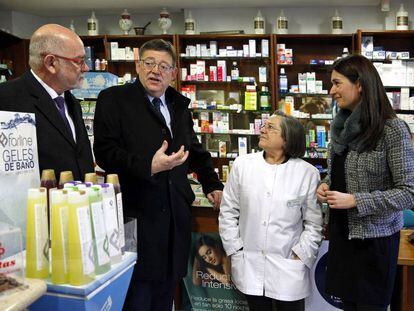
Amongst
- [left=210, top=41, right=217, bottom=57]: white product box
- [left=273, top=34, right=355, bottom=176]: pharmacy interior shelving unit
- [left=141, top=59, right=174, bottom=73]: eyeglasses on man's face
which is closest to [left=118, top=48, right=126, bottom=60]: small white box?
[left=210, top=41, right=217, bottom=57]: white product box

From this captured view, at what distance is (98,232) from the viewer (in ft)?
3.95

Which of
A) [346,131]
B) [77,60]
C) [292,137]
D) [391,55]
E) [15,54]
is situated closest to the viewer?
[77,60]

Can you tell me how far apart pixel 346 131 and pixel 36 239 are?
134cm

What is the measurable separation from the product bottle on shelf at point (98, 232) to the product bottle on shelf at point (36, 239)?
134 mm

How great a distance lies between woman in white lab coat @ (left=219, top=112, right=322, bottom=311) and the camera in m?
2.13

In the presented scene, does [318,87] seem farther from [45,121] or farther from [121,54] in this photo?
[45,121]

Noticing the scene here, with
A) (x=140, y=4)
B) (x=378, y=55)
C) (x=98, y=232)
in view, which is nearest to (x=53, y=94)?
(x=98, y=232)

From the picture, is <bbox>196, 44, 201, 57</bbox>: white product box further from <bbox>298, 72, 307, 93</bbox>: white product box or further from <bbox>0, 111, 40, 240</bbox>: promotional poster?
<bbox>0, 111, 40, 240</bbox>: promotional poster

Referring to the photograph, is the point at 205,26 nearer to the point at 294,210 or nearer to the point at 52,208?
the point at 294,210

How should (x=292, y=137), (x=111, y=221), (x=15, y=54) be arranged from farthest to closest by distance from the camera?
1. (x=15, y=54)
2. (x=292, y=137)
3. (x=111, y=221)

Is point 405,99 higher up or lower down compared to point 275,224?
higher up

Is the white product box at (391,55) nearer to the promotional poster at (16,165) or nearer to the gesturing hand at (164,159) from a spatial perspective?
the gesturing hand at (164,159)

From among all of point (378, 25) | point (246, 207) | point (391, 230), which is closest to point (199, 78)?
point (378, 25)

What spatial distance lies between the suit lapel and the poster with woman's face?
4.40 feet
